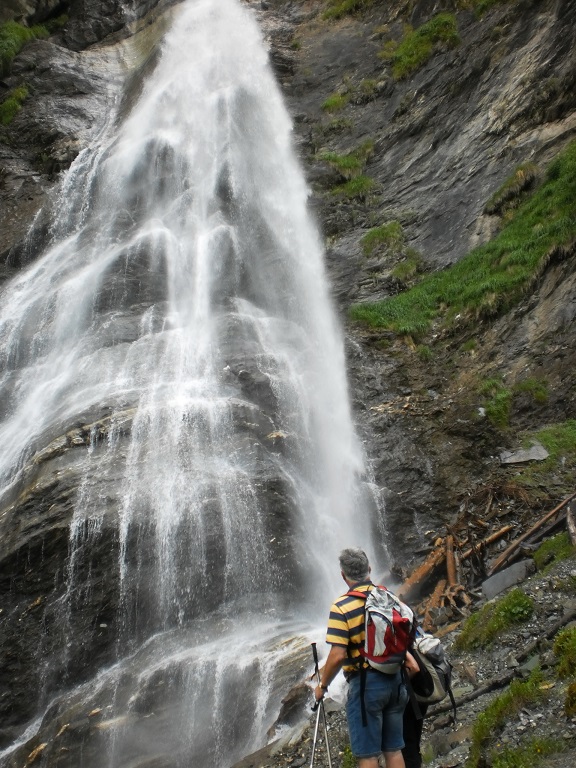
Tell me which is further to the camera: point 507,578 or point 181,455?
point 181,455

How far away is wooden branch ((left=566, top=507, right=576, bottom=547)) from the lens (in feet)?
24.3

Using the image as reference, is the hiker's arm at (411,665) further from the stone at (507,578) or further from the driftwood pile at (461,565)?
the stone at (507,578)

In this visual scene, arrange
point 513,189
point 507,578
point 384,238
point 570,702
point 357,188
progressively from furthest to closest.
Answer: point 357,188
point 384,238
point 513,189
point 507,578
point 570,702

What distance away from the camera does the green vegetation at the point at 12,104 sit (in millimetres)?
27688

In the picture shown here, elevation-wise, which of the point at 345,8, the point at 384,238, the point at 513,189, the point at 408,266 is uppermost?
the point at 345,8

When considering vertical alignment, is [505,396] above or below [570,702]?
above

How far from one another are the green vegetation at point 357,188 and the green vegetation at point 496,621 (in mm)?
15809

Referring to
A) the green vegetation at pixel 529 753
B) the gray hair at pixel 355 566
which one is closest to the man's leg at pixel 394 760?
the green vegetation at pixel 529 753

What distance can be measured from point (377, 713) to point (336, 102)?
2535cm

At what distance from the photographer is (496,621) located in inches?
252

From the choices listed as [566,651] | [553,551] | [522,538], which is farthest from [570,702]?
[522,538]

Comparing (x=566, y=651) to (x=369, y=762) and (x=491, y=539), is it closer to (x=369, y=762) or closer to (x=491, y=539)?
(x=369, y=762)

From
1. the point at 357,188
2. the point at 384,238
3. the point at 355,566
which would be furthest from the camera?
the point at 357,188

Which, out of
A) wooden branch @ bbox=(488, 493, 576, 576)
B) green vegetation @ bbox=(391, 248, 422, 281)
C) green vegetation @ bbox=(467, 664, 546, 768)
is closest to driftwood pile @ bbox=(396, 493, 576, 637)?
wooden branch @ bbox=(488, 493, 576, 576)
